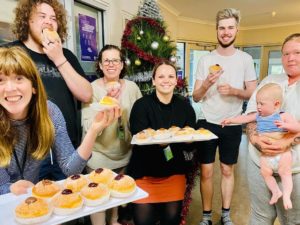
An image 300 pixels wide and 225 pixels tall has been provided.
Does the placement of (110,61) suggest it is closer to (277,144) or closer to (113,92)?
(113,92)

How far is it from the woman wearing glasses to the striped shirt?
0.51 meters

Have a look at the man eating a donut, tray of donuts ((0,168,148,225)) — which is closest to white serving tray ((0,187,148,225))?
tray of donuts ((0,168,148,225))

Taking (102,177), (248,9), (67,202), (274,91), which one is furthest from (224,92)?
(248,9)

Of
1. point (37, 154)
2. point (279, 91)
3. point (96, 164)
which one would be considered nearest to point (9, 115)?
point (37, 154)

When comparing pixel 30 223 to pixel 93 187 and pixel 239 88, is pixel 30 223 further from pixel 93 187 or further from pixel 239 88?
pixel 239 88

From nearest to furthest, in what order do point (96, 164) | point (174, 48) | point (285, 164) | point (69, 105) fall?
1. point (285, 164)
2. point (69, 105)
3. point (96, 164)
4. point (174, 48)

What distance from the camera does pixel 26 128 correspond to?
3.51 ft

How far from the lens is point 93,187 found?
958 millimetres

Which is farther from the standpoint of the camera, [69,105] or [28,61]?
[69,105]

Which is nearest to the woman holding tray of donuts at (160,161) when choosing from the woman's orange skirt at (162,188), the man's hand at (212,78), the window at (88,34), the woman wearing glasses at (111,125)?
the woman's orange skirt at (162,188)

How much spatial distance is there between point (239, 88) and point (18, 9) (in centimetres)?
168

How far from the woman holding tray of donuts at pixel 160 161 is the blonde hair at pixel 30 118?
728mm

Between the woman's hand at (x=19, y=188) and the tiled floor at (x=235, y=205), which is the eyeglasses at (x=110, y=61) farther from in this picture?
the tiled floor at (x=235, y=205)

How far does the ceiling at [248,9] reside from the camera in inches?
187
